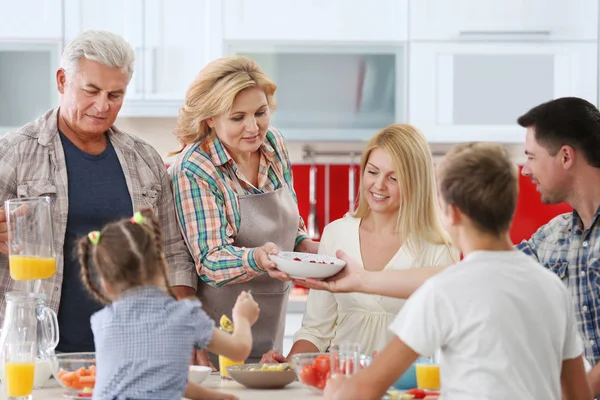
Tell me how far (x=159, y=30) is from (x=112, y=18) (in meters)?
0.23

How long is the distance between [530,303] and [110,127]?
4.91ft

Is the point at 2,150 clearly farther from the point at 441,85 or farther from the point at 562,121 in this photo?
the point at 441,85

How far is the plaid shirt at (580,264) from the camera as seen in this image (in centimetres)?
240

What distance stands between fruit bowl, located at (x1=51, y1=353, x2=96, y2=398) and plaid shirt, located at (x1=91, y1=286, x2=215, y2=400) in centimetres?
29

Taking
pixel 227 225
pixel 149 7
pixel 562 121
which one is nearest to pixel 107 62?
pixel 227 225

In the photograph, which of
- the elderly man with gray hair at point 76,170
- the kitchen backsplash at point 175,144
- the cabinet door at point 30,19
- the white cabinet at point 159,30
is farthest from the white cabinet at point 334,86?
the elderly man with gray hair at point 76,170

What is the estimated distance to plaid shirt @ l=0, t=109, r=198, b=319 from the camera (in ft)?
8.23

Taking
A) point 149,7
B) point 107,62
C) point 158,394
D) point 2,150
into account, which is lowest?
point 158,394

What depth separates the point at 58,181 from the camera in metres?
2.55

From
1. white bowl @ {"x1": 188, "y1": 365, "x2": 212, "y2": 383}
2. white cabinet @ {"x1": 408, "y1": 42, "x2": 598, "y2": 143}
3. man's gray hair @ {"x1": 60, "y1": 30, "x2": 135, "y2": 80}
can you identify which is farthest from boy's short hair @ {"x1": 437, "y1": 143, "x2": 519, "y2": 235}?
white cabinet @ {"x1": 408, "y1": 42, "x2": 598, "y2": 143}

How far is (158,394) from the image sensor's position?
175 centimetres

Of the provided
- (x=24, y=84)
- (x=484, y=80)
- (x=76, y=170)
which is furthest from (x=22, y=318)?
(x=484, y=80)

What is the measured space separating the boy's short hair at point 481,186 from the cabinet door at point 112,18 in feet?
9.30

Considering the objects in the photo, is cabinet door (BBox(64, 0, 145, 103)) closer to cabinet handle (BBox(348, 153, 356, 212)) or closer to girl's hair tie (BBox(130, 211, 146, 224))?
cabinet handle (BBox(348, 153, 356, 212))
